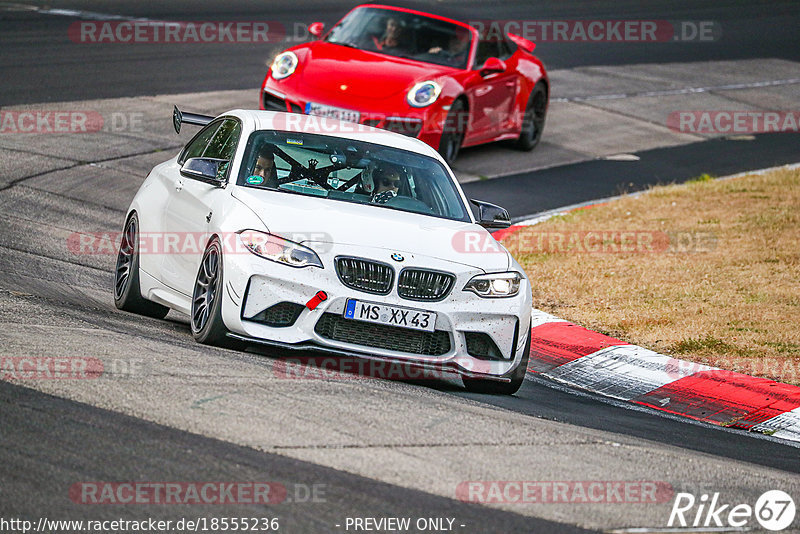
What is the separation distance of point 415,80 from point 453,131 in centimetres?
81

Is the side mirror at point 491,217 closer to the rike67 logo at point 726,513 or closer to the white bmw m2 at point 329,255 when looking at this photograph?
the white bmw m2 at point 329,255

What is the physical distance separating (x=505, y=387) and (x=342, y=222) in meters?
1.46

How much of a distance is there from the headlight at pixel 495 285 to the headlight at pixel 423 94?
7.09 meters

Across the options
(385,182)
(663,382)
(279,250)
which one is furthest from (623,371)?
(279,250)

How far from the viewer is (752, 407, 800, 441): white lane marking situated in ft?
26.0

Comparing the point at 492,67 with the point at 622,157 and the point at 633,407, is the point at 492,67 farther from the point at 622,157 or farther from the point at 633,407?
the point at 633,407

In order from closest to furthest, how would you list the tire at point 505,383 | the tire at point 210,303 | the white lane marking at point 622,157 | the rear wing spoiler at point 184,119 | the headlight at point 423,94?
the tire at point 210,303 → the tire at point 505,383 → the rear wing spoiler at point 184,119 → the headlight at point 423,94 → the white lane marking at point 622,157

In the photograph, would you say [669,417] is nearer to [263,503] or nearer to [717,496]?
[717,496]

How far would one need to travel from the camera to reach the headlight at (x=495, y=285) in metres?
7.49

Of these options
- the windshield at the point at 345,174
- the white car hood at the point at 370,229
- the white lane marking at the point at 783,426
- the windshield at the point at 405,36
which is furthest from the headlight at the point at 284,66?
the white lane marking at the point at 783,426

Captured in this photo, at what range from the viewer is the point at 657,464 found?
236 inches

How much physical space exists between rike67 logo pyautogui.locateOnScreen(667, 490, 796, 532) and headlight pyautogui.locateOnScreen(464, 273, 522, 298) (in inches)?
89.2

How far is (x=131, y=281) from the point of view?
343 inches

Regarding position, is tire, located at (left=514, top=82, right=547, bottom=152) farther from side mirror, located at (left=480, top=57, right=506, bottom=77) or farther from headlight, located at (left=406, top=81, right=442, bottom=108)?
headlight, located at (left=406, top=81, right=442, bottom=108)
